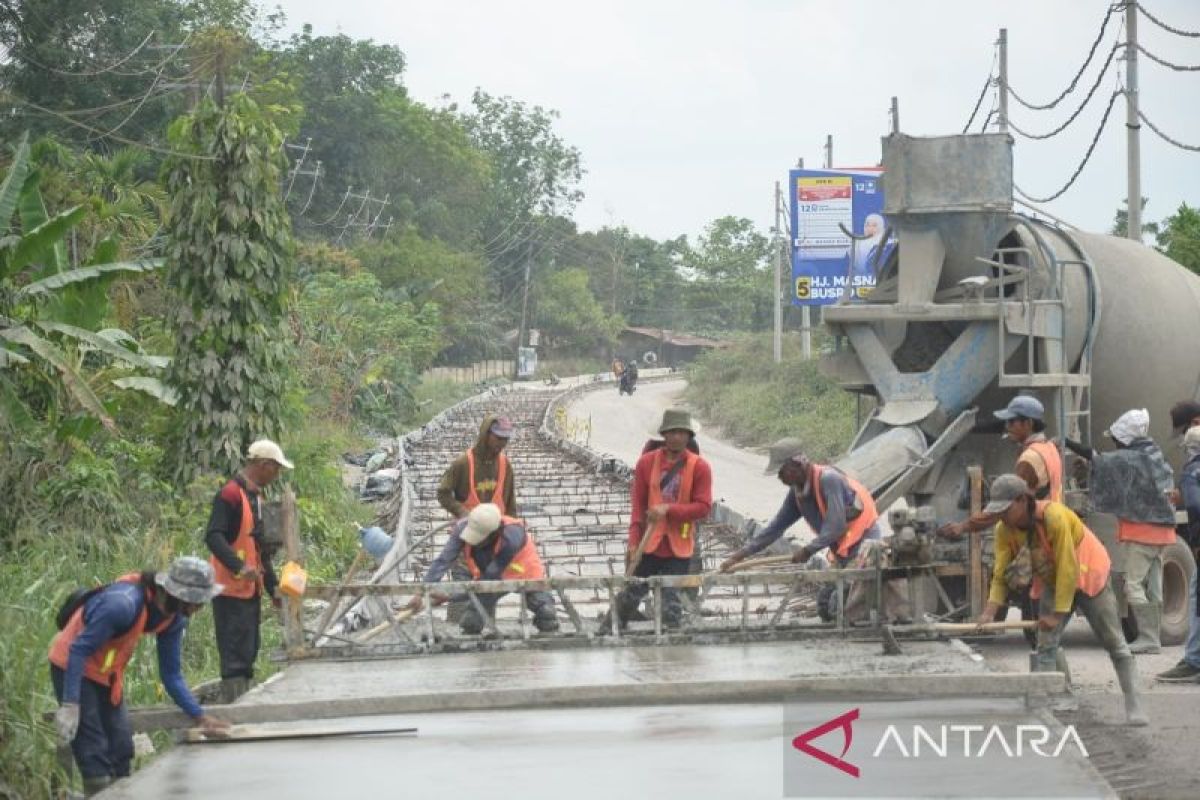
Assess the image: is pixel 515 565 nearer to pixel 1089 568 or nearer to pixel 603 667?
pixel 603 667

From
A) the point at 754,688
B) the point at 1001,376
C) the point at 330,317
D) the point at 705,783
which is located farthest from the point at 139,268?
the point at 330,317

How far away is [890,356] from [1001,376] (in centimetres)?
119

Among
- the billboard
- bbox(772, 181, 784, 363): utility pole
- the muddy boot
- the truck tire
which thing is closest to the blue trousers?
the muddy boot

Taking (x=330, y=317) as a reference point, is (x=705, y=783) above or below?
below

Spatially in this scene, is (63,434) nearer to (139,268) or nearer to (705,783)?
(139,268)

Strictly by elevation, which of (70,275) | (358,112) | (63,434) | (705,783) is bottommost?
(705,783)

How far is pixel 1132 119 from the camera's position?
27156 mm

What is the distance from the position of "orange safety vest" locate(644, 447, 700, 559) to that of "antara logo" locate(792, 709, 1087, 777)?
2.90 metres

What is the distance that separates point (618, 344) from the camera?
372ft

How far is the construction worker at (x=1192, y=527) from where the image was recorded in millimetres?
10578

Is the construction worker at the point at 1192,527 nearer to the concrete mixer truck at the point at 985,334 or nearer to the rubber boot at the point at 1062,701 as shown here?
the rubber boot at the point at 1062,701

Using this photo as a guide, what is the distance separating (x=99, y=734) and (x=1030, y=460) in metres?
4.88

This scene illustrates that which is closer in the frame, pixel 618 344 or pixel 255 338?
pixel 255 338

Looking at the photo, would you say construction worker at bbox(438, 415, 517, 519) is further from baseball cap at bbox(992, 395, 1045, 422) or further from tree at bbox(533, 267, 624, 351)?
tree at bbox(533, 267, 624, 351)
